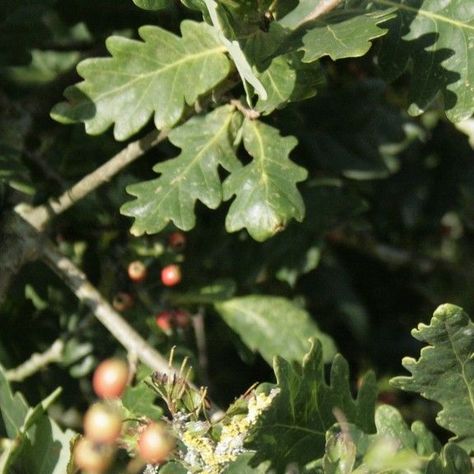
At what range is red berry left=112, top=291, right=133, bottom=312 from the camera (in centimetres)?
213

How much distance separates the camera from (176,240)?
7.20 feet

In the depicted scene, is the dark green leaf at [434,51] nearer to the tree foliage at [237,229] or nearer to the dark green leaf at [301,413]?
the tree foliage at [237,229]

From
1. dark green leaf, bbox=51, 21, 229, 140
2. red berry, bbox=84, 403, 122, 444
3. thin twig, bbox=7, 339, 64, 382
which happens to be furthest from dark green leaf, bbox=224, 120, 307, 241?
thin twig, bbox=7, 339, 64, 382

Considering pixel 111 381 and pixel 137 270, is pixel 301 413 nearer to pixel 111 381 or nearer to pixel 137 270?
pixel 111 381

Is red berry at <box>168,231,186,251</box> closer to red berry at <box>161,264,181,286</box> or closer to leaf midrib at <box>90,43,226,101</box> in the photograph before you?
red berry at <box>161,264,181,286</box>

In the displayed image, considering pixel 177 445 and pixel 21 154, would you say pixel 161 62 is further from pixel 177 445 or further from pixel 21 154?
pixel 177 445

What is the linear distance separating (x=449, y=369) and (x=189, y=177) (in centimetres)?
50

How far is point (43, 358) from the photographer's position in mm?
2199

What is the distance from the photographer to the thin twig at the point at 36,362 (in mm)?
2145

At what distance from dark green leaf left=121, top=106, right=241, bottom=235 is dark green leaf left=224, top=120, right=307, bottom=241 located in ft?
0.09

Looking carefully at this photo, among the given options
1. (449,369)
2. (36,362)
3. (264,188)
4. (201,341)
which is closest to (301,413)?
(449,369)

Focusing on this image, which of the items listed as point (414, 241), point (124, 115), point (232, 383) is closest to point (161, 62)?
point (124, 115)

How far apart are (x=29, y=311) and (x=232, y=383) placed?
623 millimetres

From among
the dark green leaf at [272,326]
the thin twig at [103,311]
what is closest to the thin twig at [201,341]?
the dark green leaf at [272,326]
